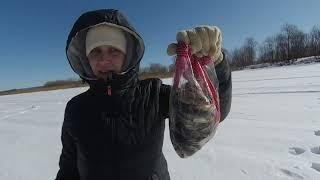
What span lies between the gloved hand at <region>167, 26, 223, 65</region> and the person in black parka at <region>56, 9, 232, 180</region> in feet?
0.72

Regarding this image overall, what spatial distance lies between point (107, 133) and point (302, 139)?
2726 millimetres

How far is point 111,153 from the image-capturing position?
4.68 feet

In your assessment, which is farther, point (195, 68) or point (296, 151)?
point (296, 151)

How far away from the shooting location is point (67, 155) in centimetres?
162

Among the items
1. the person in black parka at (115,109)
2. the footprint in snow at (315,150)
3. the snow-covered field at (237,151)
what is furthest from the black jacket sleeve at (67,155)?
the footprint in snow at (315,150)

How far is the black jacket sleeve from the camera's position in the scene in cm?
159

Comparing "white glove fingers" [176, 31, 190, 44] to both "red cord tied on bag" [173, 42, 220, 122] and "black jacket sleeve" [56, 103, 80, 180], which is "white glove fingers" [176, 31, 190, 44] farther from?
"black jacket sleeve" [56, 103, 80, 180]

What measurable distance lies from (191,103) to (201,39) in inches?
8.0

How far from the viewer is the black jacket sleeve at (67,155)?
1.59m

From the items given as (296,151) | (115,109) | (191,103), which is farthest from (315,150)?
(191,103)

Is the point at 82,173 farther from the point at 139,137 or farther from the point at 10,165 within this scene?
the point at 10,165

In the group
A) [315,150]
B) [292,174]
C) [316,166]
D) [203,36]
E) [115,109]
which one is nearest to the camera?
[203,36]

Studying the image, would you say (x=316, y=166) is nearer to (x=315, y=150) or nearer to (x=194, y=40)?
(x=315, y=150)

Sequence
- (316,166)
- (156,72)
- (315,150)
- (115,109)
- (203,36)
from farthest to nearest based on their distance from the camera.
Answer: (156,72) < (315,150) < (316,166) < (115,109) < (203,36)
